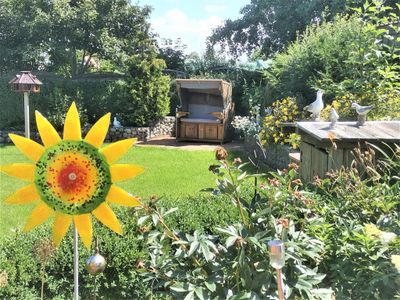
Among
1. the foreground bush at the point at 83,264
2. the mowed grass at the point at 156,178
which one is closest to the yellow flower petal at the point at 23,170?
the foreground bush at the point at 83,264

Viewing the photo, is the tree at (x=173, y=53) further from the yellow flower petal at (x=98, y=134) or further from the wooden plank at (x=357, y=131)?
the yellow flower petal at (x=98, y=134)

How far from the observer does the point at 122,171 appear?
1383mm

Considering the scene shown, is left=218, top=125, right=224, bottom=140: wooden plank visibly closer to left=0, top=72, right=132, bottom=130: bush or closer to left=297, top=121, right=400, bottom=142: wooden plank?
left=0, top=72, right=132, bottom=130: bush

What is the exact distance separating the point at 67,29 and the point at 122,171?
1334cm

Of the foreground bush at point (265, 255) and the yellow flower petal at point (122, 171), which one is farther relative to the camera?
the foreground bush at point (265, 255)

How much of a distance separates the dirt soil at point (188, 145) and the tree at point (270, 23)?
24.1 feet

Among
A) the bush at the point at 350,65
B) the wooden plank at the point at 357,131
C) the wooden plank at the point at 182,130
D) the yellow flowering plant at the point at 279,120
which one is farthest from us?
the wooden plank at the point at 182,130

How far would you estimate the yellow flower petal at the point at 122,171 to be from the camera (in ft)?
4.52

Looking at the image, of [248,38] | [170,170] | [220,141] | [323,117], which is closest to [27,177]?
[323,117]

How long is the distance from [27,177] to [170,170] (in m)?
6.54

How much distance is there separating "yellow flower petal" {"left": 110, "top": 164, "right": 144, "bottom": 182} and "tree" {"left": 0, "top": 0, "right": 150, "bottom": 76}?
1206 centimetres

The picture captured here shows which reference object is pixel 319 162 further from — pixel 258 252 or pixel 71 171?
pixel 71 171

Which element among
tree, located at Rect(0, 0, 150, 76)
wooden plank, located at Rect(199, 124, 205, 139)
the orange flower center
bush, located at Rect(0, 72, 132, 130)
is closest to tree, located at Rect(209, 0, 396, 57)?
tree, located at Rect(0, 0, 150, 76)

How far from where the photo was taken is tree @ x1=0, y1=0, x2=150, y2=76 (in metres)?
13.3
